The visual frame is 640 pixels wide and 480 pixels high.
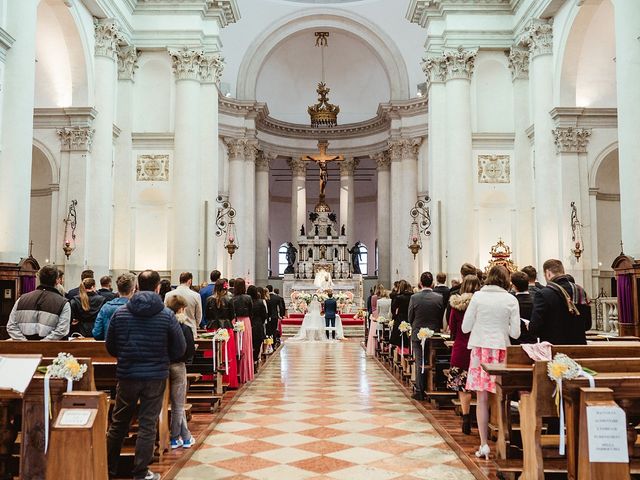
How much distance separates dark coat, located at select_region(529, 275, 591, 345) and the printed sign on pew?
73.4 inches

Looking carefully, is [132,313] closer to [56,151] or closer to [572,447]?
[572,447]

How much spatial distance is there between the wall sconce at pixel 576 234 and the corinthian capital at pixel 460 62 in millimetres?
5891

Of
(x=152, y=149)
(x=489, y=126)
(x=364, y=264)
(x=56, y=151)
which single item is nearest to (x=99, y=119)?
(x=56, y=151)

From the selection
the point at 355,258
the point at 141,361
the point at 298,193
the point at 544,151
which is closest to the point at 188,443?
the point at 141,361

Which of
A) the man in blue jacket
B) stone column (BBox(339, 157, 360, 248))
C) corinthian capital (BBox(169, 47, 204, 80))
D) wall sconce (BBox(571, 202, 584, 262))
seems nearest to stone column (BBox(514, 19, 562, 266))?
wall sconce (BBox(571, 202, 584, 262))

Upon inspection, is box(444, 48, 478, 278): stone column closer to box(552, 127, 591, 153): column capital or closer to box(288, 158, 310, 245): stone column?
box(552, 127, 591, 153): column capital

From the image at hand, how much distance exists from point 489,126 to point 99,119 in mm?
12032

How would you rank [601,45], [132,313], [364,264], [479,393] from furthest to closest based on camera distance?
[364,264]
[601,45]
[479,393]
[132,313]

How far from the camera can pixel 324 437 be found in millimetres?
7723

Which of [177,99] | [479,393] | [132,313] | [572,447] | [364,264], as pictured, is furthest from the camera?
[364,264]

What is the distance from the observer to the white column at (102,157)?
1794cm

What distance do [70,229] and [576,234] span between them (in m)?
13.0

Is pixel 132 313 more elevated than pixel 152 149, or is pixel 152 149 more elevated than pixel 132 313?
pixel 152 149

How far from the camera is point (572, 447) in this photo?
5230 millimetres
